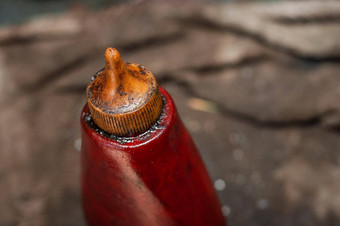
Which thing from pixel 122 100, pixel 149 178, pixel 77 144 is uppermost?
pixel 122 100

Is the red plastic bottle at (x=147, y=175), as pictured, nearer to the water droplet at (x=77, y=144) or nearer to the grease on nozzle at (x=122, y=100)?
the grease on nozzle at (x=122, y=100)

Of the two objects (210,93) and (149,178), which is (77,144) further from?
(149,178)

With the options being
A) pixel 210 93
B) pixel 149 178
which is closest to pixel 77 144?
pixel 210 93

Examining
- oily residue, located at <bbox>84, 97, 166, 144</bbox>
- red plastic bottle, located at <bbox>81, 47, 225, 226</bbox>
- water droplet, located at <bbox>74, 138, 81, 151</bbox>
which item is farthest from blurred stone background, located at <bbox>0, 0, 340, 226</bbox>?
oily residue, located at <bbox>84, 97, 166, 144</bbox>

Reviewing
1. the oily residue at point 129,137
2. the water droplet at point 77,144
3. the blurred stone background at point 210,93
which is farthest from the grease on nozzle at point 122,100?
the water droplet at point 77,144

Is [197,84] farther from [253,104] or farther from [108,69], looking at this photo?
[108,69]

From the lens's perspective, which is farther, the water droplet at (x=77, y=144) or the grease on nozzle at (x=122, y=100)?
the water droplet at (x=77, y=144)
